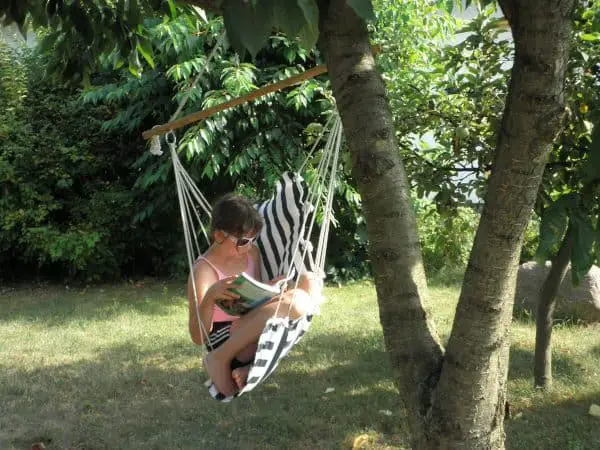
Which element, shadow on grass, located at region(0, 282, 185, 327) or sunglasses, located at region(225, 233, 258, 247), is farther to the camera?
shadow on grass, located at region(0, 282, 185, 327)

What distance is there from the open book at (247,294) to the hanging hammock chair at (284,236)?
53mm

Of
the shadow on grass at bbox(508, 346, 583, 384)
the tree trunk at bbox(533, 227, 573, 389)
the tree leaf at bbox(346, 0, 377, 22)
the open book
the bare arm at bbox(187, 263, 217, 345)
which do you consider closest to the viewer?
the tree leaf at bbox(346, 0, 377, 22)

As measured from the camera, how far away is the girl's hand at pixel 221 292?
2.36 meters

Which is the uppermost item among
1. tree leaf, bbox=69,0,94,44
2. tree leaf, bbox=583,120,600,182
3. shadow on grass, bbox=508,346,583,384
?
tree leaf, bbox=69,0,94,44

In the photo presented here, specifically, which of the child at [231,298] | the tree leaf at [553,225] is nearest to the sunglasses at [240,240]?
the child at [231,298]

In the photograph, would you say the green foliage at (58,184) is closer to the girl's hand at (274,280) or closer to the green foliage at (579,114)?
the girl's hand at (274,280)

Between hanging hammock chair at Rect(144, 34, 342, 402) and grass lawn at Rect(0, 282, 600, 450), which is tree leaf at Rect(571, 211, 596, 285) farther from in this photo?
grass lawn at Rect(0, 282, 600, 450)

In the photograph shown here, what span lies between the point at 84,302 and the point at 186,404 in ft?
9.02

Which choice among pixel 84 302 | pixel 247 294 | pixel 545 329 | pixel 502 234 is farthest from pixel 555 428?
pixel 84 302

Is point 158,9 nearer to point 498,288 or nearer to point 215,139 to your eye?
point 498,288

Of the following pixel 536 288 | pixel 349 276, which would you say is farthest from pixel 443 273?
pixel 536 288

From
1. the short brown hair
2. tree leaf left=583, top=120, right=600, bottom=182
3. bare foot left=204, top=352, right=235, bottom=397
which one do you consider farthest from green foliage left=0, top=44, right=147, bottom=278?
tree leaf left=583, top=120, right=600, bottom=182

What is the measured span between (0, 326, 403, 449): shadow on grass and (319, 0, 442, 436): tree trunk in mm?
1319

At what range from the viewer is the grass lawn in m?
2.94
